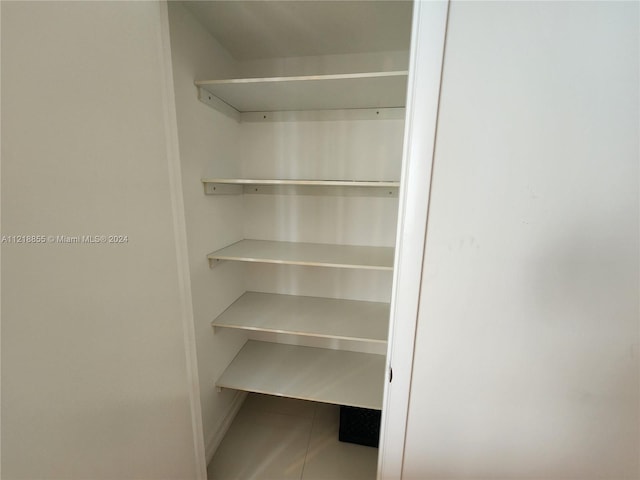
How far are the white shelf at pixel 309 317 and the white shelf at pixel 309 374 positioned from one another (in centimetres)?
32

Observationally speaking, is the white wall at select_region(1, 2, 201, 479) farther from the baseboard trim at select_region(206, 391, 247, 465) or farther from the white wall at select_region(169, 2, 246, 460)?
the baseboard trim at select_region(206, 391, 247, 465)

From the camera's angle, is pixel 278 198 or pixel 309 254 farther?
Result: pixel 278 198

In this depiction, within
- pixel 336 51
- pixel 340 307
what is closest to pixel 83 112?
pixel 336 51

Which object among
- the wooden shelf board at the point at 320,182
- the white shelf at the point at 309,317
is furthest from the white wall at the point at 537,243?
the white shelf at the point at 309,317

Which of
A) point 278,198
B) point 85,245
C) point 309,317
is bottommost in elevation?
point 309,317

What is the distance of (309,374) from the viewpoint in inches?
53.4

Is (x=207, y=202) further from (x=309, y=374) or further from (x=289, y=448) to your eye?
(x=289, y=448)

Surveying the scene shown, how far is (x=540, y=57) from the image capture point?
495mm

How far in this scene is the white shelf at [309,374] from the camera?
4.03ft

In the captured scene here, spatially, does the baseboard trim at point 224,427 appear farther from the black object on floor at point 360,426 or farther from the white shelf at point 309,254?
the white shelf at point 309,254

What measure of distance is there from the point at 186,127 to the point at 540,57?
1.12 metres

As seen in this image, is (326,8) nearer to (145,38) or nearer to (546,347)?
(145,38)

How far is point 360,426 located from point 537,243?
1376mm
